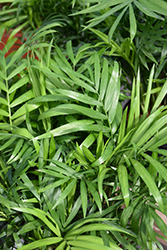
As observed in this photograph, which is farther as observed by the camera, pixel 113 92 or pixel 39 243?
pixel 113 92

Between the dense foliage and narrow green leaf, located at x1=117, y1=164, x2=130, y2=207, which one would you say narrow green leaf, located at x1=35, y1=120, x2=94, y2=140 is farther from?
narrow green leaf, located at x1=117, y1=164, x2=130, y2=207

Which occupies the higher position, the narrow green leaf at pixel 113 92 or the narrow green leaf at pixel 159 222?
the narrow green leaf at pixel 113 92

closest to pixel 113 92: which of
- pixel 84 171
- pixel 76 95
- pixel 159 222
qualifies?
pixel 76 95

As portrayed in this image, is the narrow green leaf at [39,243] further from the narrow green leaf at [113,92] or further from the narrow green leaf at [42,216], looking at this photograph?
the narrow green leaf at [113,92]

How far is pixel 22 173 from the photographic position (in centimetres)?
51

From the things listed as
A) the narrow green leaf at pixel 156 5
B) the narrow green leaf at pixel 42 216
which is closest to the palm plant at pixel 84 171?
the narrow green leaf at pixel 42 216

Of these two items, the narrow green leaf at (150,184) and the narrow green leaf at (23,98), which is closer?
the narrow green leaf at (150,184)

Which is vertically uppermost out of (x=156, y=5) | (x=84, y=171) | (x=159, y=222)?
(x=156, y=5)

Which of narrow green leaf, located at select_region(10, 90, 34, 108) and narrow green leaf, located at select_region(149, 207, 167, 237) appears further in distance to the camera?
narrow green leaf, located at select_region(10, 90, 34, 108)

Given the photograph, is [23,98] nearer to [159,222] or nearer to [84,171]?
[84,171]

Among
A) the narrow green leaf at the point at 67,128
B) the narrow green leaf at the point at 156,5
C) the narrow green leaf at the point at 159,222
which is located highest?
the narrow green leaf at the point at 156,5

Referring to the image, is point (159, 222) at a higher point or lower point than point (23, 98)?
lower

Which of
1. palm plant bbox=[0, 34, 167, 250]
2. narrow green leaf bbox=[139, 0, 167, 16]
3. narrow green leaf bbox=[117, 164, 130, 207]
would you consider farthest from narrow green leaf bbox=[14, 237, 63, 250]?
narrow green leaf bbox=[139, 0, 167, 16]

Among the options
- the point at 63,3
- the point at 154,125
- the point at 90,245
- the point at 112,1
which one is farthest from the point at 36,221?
the point at 63,3
